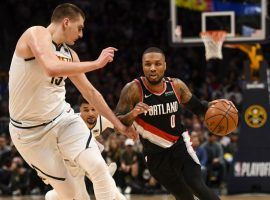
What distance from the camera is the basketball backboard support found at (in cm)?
1302

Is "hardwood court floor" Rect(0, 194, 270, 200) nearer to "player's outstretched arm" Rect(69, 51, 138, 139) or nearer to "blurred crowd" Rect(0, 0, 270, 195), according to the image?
"blurred crowd" Rect(0, 0, 270, 195)

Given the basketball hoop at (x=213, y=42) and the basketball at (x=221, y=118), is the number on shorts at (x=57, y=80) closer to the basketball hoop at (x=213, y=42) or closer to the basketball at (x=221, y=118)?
the basketball at (x=221, y=118)

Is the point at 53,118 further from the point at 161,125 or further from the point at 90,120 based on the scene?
the point at 90,120

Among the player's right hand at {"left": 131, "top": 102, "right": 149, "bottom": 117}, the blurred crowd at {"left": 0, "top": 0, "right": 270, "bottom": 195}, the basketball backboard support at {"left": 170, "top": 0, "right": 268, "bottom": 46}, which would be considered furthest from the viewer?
the blurred crowd at {"left": 0, "top": 0, "right": 270, "bottom": 195}

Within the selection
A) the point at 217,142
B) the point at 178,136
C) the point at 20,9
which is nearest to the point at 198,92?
the point at 217,142

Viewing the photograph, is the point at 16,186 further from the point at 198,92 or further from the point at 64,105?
the point at 64,105

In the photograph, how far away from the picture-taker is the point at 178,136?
729 centimetres

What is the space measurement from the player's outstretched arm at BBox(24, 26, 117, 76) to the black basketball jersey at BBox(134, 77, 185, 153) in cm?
137

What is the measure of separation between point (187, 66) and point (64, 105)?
47.3 ft

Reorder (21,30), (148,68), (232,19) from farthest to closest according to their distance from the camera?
1. (21,30)
2. (232,19)
3. (148,68)

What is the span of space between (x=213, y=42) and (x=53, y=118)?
689cm

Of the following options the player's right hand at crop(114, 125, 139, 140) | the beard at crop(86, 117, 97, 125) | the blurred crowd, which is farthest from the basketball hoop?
the player's right hand at crop(114, 125, 139, 140)

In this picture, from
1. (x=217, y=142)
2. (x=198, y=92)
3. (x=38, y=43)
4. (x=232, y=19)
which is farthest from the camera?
(x=198, y=92)

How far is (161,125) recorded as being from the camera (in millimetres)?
7266
